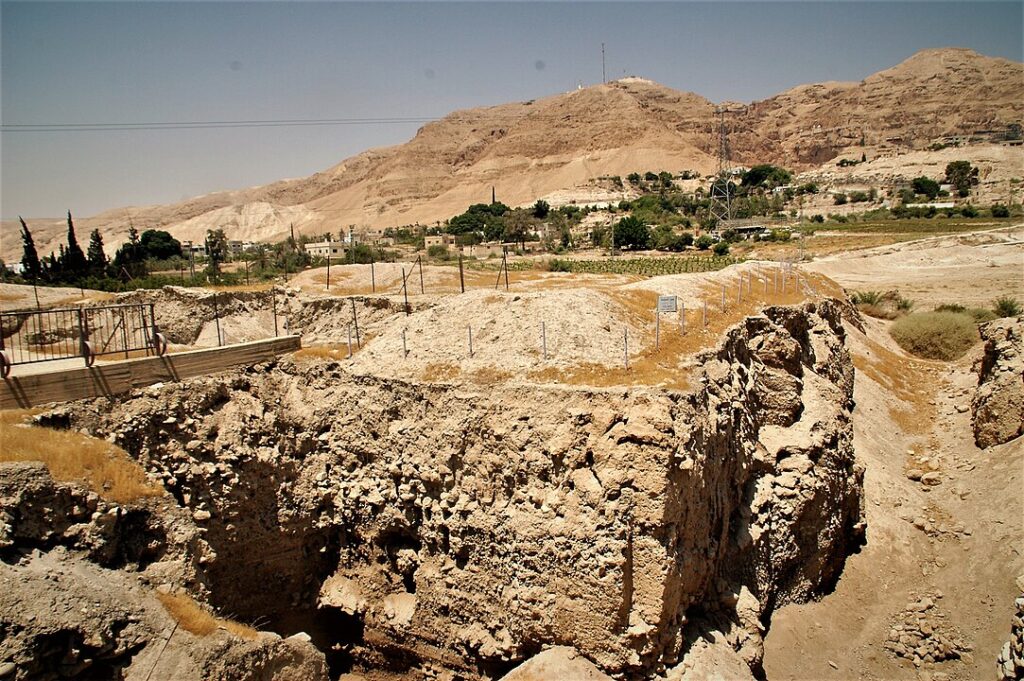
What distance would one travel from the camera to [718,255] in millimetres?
57125

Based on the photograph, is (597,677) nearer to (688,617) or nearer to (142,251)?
(688,617)

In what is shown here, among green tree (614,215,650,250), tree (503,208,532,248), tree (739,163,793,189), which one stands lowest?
green tree (614,215,650,250)

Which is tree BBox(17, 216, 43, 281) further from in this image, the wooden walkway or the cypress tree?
the wooden walkway

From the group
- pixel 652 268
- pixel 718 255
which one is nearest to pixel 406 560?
pixel 652 268

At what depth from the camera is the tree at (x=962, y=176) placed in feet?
304

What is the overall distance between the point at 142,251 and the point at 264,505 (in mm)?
54997

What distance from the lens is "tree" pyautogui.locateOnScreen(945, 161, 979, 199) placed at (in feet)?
304

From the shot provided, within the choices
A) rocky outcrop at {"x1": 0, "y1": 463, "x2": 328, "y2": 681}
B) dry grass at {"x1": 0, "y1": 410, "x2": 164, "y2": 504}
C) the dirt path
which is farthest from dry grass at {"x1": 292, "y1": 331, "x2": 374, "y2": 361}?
the dirt path

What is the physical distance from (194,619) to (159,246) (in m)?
65.4

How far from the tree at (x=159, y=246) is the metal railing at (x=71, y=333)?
45.0 meters

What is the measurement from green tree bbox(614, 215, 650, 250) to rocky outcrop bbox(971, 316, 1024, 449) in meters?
42.9

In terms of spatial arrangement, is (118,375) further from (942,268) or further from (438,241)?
(438,241)

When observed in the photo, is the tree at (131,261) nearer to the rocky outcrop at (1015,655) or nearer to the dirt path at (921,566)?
the dirt path at (921,566)

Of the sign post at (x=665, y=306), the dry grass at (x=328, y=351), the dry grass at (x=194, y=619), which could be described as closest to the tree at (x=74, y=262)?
the dry grass at (x=328, y=351)
